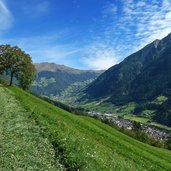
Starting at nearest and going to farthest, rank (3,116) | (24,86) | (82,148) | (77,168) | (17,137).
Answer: (77,168), (82,148), (17,137), (3,116), (24,86)

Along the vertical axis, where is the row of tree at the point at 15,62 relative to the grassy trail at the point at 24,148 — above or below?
above

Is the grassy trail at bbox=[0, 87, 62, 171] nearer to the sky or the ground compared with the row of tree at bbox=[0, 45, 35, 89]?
nearer to the ground

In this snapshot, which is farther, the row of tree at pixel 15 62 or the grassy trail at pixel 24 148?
the row of tree at pixel 15 62

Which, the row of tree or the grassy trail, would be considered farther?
the row of tree

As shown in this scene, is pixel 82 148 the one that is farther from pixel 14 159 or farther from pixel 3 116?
pixel 3 116

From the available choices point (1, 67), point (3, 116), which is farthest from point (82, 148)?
point (1, 67)

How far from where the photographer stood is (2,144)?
25500 millimetres

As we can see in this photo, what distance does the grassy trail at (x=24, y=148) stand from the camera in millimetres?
21766

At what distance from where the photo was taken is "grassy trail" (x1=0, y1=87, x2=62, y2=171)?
21.8 m

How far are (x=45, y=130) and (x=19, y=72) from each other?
9611cm

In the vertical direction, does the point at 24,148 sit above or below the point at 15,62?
below

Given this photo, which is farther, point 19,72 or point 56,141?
point 19,72

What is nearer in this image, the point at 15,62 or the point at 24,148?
the point at 24,148

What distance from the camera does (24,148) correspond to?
25.3 m
